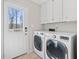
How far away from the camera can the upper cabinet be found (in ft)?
5.00

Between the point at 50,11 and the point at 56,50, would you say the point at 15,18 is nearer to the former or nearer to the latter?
the point at 50,11

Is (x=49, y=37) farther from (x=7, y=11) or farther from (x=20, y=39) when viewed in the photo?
(x=7, y=11)

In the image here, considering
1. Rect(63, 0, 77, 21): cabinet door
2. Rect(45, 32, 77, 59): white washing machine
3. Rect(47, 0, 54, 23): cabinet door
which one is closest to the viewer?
Rect(45, 32, 77, 59): white washing machine

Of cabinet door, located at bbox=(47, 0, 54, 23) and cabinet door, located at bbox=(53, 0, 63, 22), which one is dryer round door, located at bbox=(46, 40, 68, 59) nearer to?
cabinet door, located at bbox=(53, 0, 63, 22)

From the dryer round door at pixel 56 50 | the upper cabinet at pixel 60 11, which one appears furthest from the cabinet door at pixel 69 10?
the dryer round door at pixel 56 50

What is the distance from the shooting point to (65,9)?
1.69m

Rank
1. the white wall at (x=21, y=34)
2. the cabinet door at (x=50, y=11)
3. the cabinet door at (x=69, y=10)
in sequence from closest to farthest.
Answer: the cabinet door at (x=69, y=10)
the white wall at (x=21, y=34)
the cabinet door at (x=50, y=11)

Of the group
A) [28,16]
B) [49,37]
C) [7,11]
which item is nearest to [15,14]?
[7,11]

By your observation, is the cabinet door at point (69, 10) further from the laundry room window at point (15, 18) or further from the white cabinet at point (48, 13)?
the laundry room window at point (15, 18)

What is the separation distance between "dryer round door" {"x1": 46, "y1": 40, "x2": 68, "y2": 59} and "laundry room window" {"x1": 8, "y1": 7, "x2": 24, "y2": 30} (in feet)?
3.47

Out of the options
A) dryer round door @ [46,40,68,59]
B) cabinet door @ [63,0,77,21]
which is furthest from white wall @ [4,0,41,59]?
cabinet door @ [63,0,77,21]

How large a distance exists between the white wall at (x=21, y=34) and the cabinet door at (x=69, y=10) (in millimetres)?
1149

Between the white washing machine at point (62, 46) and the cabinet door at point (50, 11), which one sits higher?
the cabinet door at point (50, 11)

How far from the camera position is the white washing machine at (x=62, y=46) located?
3.58ft
